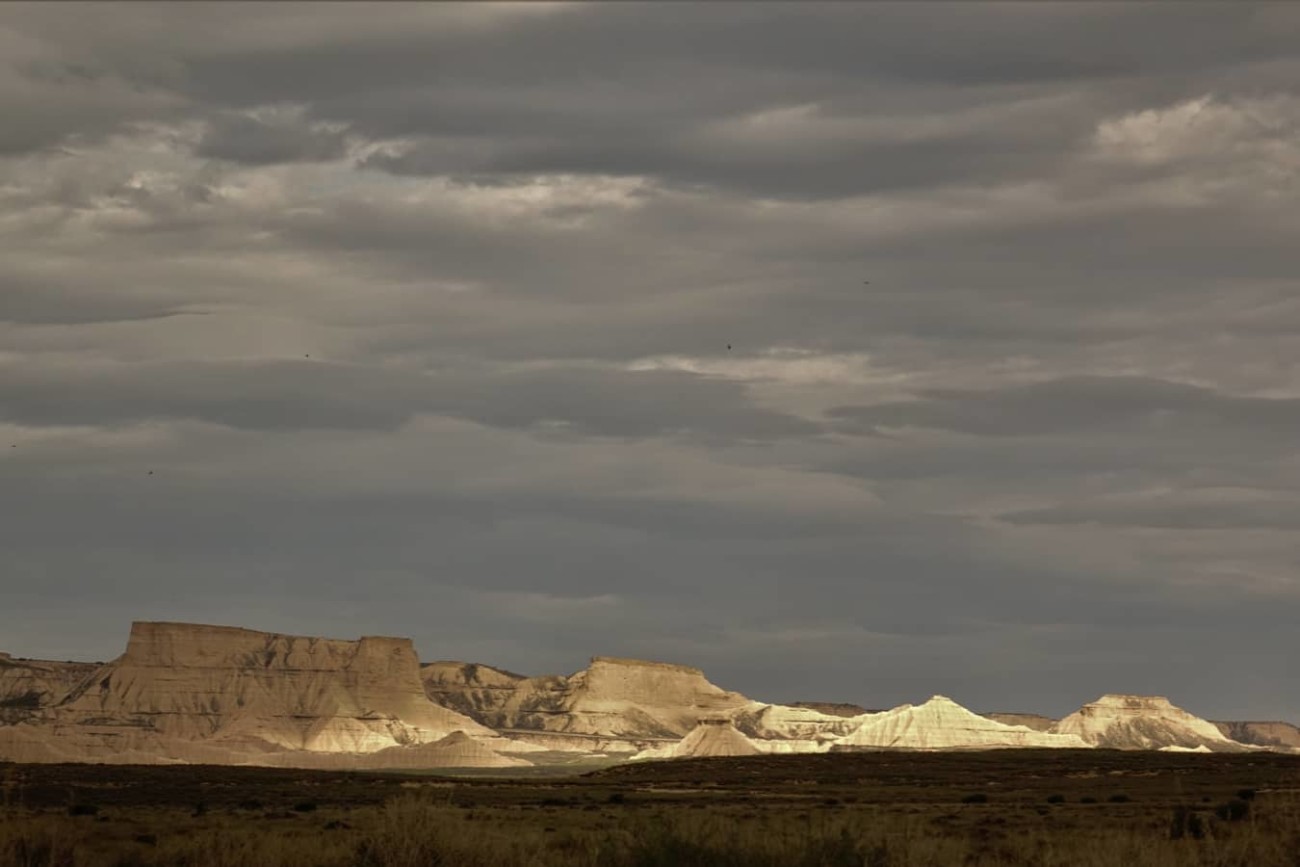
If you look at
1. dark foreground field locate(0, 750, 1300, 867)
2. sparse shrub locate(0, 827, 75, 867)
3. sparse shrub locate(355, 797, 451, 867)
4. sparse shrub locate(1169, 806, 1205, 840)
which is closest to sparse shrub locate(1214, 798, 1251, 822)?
dark foreground field locate(0, 750, 1300, 867)

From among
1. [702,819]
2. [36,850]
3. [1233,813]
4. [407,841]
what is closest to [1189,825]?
[1233,813]

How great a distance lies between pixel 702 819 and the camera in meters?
41.4

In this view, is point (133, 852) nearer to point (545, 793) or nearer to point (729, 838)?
point (729, 838)

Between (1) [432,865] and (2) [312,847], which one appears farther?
(2) [312,847]

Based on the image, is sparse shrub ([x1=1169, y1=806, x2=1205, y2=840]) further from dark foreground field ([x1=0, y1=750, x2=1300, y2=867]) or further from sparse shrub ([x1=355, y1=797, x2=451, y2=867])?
sparse shrub ([x1=355, y1=797, x2=451, y2=867])

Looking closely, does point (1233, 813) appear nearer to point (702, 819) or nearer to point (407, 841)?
point (702, 819)

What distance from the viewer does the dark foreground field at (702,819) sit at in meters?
30.6

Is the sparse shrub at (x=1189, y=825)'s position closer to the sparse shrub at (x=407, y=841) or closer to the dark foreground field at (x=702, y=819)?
the dark foreground field at (x=702, y=819)

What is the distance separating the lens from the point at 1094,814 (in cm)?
6278

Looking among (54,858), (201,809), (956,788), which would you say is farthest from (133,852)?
(956,788)

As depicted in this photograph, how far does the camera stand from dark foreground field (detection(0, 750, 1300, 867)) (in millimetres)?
30594

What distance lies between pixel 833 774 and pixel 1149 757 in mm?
38157

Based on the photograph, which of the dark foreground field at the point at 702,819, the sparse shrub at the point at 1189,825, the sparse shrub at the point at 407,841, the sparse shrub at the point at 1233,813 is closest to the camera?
the sparse shrub at the point at 407,841

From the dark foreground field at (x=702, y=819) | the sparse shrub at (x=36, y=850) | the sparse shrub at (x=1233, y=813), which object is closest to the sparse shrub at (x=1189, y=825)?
the dark foreground field at (x=702, y=819)
